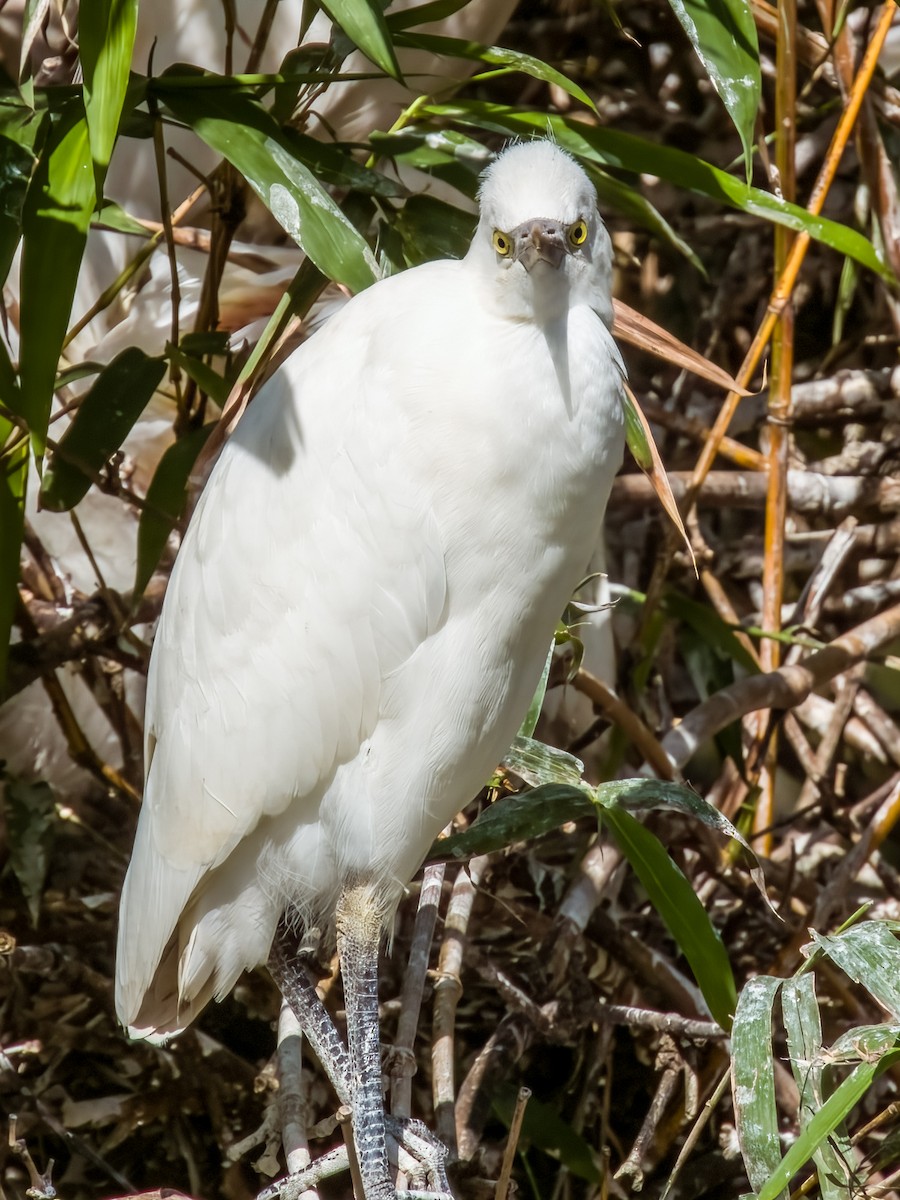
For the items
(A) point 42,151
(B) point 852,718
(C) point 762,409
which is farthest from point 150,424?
(B) point 852,718

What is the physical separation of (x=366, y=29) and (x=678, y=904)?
2.71 ft

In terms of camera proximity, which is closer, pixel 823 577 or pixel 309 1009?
pixel 309 1009

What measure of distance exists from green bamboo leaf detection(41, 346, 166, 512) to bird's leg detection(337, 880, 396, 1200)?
516 millimetres

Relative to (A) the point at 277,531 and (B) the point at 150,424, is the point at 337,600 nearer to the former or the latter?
(A) the point at 277,531

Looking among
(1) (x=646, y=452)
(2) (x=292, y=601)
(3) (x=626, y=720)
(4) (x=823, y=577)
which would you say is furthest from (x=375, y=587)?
(4) (x=823, y=577)

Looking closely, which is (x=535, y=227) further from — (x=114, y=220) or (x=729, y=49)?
(x=114, y=220)

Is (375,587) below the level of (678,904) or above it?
above

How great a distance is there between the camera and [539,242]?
1.06 metres

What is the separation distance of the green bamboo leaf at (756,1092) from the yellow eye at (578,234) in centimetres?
60

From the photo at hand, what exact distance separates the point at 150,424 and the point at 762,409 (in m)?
0.90

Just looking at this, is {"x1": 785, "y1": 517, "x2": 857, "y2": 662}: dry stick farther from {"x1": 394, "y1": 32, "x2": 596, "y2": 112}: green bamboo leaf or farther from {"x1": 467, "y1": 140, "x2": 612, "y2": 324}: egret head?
{"x1": 467, "y1": 140, "x2": 612, "y2": 324}: egret head

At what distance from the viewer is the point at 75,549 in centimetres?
194

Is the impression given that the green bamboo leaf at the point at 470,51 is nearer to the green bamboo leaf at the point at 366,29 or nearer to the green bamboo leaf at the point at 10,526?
the green bamboo leaf at the point at 366,29

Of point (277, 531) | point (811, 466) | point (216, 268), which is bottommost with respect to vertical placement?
point (811, 466)
